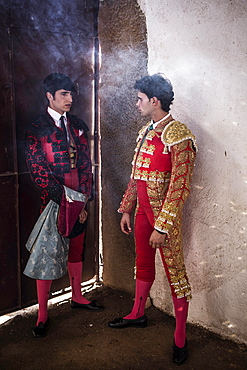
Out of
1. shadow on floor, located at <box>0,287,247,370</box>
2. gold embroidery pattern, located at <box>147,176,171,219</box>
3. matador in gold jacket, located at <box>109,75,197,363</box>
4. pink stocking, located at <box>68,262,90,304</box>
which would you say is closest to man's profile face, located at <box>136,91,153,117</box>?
matador in gold jacket, located at <box>109,75,197,363</box>

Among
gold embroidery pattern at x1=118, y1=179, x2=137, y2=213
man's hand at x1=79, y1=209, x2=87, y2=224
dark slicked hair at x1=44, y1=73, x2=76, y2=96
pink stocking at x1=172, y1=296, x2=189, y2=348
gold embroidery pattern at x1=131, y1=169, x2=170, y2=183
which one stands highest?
dark slicked hair at x1=44, y1=73, x2=76, y2=96

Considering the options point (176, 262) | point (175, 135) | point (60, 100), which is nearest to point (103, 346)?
point (176, 262)

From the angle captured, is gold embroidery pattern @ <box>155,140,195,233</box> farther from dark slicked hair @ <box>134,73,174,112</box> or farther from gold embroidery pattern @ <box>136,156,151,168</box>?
dark slicked hair @ <box>134,73,174,112</box>

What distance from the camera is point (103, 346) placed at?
2.93 m

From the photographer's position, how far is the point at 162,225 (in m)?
2.57

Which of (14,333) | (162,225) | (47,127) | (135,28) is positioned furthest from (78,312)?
(135,28)

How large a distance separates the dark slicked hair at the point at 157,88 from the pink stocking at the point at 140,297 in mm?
1330

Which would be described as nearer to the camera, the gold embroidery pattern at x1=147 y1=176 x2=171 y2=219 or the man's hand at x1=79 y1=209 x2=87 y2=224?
the gold embroidery pattern at x1=147 y1=176 x2=171 y2=219

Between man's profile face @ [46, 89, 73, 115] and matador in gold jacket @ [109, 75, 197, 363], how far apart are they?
58 cm

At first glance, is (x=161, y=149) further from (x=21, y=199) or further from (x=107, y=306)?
(x=107, y=306)

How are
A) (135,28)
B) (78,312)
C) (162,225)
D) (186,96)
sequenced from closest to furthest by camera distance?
1. (162,225)
2. (186,96)
3. (135,28)
4. (78,312)

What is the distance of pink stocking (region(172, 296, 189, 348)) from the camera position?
9.05 ft

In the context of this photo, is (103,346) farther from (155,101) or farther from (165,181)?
(155,101)

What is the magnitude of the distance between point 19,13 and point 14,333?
248cm
